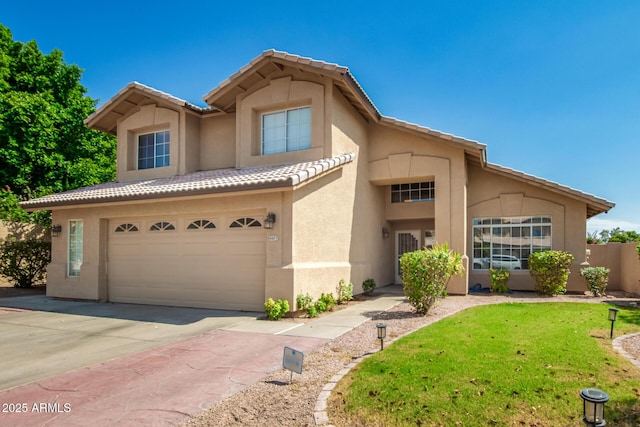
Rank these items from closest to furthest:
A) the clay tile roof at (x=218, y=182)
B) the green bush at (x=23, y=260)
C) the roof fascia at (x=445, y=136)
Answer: the clay tile roof at (x=218, y=182), the roof fascia at (x=445, y=136), the green bush at (x=23, y=260)

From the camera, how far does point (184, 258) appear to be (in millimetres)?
11656

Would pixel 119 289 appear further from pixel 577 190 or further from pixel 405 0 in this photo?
pixel 577 190

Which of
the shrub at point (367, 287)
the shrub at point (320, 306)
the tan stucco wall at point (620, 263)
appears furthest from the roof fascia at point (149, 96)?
the tan stucco wall at point (620, 263)

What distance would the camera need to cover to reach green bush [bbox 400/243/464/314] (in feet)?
30.9

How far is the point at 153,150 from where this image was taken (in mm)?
15328

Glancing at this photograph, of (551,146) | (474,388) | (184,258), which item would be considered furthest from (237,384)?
→ (551,146)

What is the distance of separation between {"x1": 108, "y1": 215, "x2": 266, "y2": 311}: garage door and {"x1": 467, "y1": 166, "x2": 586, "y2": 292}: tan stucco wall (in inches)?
367

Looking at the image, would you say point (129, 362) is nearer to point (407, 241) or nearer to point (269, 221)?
point (269, 221)

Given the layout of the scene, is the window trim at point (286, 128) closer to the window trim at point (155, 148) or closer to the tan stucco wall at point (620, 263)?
the window trim at point (155, 148)

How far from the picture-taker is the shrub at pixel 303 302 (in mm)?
9913

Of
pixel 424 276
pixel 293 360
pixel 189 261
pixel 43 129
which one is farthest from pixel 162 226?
pixel 43 129

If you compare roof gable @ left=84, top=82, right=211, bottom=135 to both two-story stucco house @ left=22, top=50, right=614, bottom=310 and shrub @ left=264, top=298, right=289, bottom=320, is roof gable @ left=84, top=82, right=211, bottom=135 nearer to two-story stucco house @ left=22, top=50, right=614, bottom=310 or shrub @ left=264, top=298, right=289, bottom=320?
two-story stucco house @ left=22, top=50, right=614, bottom=310

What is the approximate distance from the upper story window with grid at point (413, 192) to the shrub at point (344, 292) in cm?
572

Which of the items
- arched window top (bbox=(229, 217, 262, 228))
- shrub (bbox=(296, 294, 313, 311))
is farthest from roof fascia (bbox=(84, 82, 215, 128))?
shrub (bbox=(296, 294, 313, 311))
